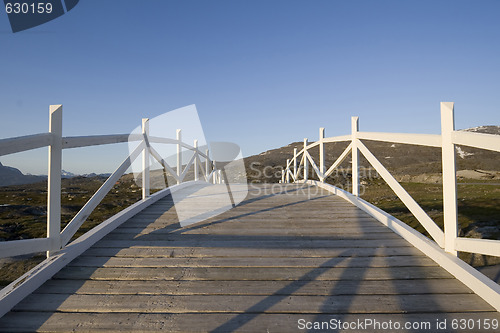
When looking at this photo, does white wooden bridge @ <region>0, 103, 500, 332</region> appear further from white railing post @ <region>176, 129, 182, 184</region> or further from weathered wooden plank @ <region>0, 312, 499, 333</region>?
white railing post @ <region>176, 129, 182, 184</region>

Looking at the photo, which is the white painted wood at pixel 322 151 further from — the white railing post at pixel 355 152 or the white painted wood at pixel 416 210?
the white painted wood at pixel 416 210

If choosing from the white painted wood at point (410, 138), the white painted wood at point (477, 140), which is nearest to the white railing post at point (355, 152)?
the white painted wood at point (410, 138)

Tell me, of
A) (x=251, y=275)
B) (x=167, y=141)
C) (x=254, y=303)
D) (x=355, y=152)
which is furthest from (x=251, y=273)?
(x=167, y=141)

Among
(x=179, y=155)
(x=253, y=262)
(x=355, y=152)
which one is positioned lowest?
(x=253, y=262)

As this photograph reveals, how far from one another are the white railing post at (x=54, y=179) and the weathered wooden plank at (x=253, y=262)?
0.26 m

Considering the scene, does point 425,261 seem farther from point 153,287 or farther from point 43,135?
point 43,135

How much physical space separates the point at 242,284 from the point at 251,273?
0.55 feet

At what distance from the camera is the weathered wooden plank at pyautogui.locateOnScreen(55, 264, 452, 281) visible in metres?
2.17

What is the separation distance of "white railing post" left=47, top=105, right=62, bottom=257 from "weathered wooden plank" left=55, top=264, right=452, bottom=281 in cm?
28

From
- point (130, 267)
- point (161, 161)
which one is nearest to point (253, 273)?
point (130, 267)

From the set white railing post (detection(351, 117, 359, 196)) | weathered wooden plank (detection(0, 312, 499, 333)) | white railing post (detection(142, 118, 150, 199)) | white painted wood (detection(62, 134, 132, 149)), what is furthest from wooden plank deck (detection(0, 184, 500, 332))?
white railing post (detection(351, 117, 359, 196))

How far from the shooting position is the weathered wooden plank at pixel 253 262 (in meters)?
2.36

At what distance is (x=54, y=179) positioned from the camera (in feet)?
7.52

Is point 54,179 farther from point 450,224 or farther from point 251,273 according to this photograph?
point 450,224
